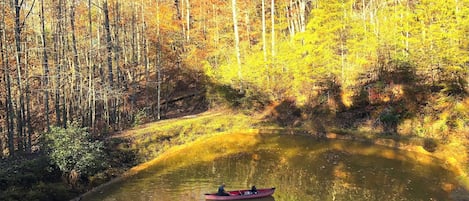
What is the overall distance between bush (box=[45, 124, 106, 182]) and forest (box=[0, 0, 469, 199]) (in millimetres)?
148

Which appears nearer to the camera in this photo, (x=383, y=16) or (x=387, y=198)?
(x=387, y=198)

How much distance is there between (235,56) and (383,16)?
1414 centimetres

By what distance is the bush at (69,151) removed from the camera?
680 inches

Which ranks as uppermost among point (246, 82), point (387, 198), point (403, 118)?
point (246, 82)

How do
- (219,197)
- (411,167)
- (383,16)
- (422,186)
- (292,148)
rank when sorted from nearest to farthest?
1. (219,197)
2. (422,186)
3. (411,167)
4. (292,148)
5. (383,16)

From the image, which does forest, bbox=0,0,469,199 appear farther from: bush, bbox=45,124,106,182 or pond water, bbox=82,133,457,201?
pond water, bbox=82,133,457,201

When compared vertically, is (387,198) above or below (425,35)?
below

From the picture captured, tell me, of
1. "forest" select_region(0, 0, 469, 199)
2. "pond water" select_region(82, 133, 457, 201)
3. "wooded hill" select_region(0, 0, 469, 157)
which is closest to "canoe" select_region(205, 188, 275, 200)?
"pond water" select_region(82, 133, 457, 201)

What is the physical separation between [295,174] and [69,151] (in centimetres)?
1126

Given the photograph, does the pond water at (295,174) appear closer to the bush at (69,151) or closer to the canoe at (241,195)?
the canoe at (241,195)

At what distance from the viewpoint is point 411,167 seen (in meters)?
20.6

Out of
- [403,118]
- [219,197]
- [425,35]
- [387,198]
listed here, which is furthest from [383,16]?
[219,197]

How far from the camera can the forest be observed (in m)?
24.2

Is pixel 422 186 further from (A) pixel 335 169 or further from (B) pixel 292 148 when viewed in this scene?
(B) pixel 292 148
